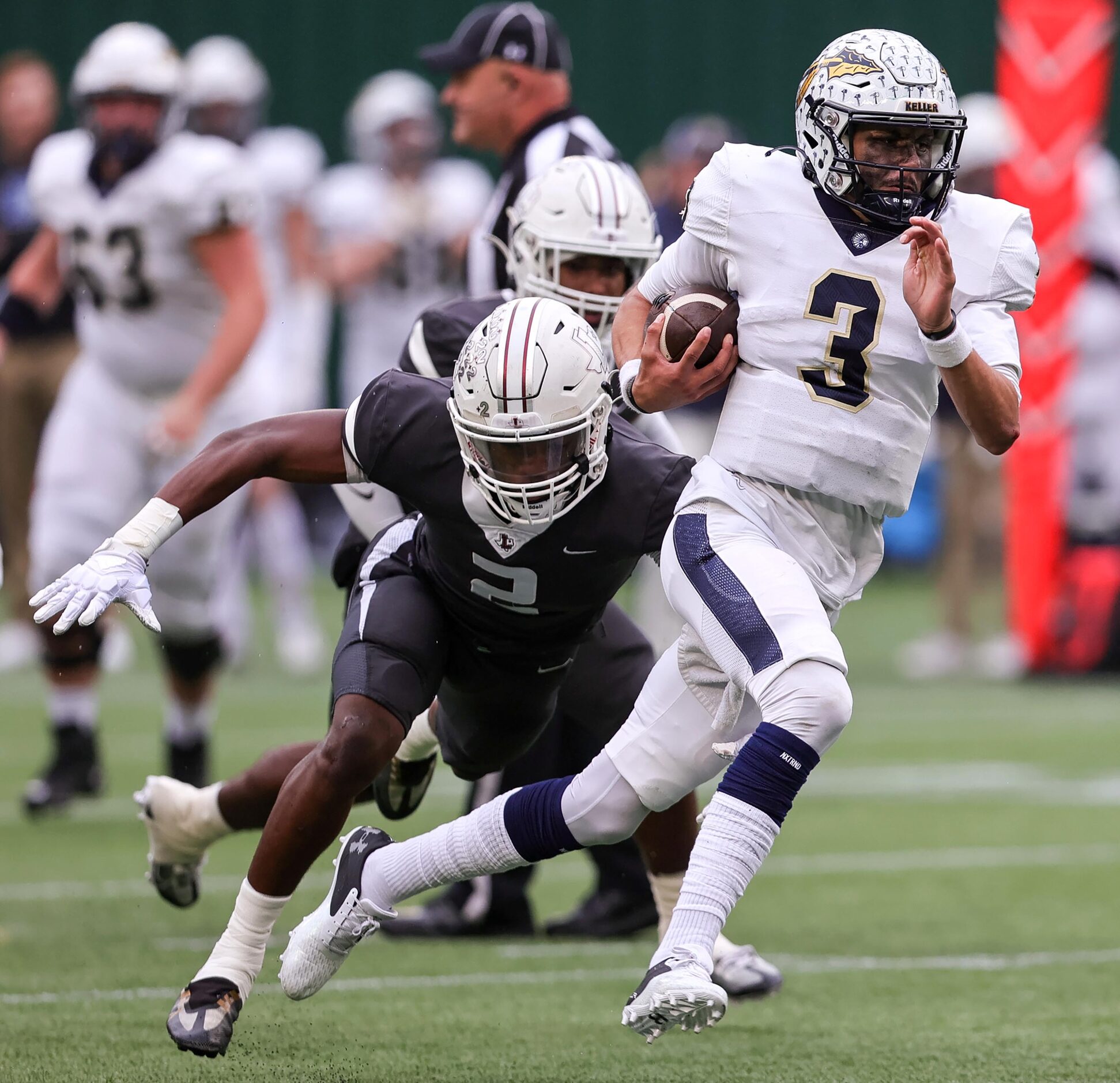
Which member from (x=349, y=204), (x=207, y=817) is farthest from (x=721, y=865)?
(x=349, y=204)

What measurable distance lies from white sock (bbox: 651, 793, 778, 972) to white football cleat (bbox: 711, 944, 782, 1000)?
93 centimetres

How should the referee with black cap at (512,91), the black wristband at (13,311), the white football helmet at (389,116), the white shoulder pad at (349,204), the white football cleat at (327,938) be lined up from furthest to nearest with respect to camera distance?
the white shoulder pad at (349,204) → the white football helmet at (389,116) → the black wristband at (13,311) → the referee with black cap at (512,91) → the white football cleat at (327,938)

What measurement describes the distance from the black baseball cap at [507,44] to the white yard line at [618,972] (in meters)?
2.52

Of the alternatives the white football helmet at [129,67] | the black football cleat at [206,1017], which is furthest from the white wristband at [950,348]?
the white football helmet at [129,67]

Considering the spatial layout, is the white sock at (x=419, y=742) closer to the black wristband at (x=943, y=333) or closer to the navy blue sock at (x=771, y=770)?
the navy blue sock at (x=771, y=770)

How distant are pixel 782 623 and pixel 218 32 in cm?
Answer: 1267

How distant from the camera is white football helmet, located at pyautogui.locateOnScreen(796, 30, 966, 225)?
3656mm

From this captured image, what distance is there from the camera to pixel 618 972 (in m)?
4.87

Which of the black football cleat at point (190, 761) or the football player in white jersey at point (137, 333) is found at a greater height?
the football player in white jersey at point (137, 333)

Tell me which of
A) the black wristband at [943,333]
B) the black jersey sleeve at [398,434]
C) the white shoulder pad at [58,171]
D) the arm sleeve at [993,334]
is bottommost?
the white shoulder pad at [58,171]

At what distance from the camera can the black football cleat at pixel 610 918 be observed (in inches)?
209

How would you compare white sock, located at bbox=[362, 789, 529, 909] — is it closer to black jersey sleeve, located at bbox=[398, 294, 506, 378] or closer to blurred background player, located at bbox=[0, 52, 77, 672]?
black jersey sleeve, located at bbox=[398, 294, 506, 378]

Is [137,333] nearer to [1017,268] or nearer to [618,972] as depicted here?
[618,972]

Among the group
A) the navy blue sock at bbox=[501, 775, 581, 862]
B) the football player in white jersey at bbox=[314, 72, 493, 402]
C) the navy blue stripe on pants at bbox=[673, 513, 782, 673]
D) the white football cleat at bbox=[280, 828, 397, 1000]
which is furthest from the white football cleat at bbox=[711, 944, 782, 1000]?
the football player in white jersey at bbox=[314, 72, 493, 402]
